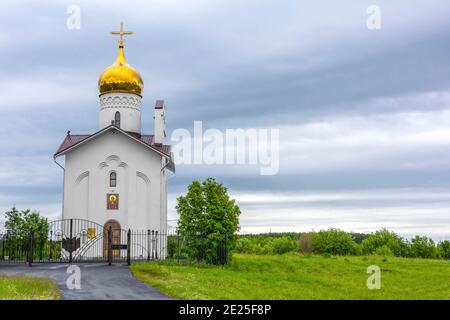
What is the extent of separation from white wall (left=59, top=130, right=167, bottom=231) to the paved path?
26.8 ft

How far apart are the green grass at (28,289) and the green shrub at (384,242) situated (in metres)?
43.0

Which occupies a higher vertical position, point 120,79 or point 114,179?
point 120,79

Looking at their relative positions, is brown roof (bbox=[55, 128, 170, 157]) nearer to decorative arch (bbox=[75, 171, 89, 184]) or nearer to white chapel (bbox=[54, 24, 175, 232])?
white chapel (bbox=[54, 24, 175, 232])

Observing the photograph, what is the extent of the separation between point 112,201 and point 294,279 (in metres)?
12.9

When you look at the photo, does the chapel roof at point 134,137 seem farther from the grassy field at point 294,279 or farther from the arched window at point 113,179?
the grassy field at point 294,279

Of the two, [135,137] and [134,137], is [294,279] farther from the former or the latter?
[135,137]

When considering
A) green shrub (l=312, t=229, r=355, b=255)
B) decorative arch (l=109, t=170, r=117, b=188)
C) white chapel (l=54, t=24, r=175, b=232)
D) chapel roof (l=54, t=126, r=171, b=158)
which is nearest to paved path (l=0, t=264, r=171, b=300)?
white chapel (l=54, t=24, r=175, b=232)

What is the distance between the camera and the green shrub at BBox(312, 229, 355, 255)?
52.4 metres

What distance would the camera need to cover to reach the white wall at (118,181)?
29.6 metres

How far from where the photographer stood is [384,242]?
2188 inches

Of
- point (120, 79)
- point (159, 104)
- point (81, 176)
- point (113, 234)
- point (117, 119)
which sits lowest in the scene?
point (113, 234)

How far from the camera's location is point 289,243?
58.4 meters

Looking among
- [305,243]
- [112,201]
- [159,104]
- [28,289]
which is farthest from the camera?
[305,243]

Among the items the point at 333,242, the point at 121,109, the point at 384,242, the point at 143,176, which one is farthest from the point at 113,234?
the point at 384,242
